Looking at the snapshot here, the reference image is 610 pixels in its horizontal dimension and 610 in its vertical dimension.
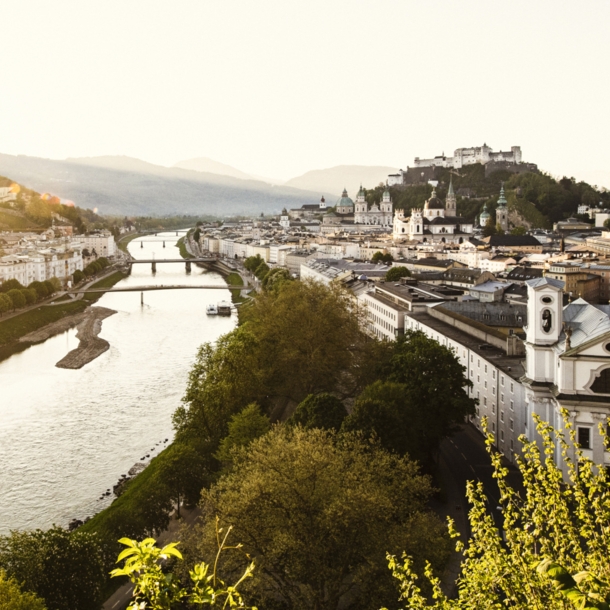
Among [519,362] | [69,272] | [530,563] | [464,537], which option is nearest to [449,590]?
[464,537]

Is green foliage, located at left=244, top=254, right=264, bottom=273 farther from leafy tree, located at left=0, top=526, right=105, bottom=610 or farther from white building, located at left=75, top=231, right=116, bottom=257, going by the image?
leafy tree, located at left=0, top=526, right=105, bottom=610

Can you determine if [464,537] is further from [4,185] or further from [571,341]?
[4,185]

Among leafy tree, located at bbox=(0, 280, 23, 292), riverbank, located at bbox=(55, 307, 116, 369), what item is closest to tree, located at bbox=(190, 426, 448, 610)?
riverbank, located at bbox=(55, 307, 116, 369)

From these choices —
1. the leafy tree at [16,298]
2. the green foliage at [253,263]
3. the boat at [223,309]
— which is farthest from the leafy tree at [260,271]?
the leafy tree at [16,298]

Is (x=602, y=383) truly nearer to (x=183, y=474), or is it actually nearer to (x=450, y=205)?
(x=183, y=474)

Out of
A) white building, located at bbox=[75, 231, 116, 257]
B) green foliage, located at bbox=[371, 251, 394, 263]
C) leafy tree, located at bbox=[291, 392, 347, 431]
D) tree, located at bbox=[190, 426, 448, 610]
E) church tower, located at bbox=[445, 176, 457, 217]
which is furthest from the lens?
church tower, located at bbox=[445, 176, 457, 217]

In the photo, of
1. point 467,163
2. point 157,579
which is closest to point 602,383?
point 157,579

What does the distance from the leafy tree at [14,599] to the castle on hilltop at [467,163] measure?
9448 centimetres

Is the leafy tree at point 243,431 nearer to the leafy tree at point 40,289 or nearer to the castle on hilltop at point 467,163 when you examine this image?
the leafy tree at point 40,289

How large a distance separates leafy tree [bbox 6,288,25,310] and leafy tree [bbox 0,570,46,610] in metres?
36.7

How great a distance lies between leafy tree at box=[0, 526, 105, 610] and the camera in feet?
33.3

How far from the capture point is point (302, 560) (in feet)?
31.0

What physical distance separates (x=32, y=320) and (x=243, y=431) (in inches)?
1137

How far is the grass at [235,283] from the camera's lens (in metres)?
52.8
